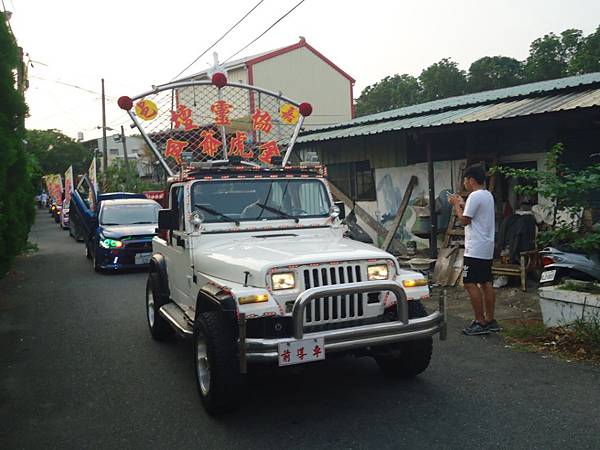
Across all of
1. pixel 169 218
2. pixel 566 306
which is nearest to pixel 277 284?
pixel 169 218

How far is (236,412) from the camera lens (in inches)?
163

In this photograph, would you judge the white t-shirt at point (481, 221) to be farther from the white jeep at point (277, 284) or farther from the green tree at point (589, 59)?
the green tree at point (589, 59)

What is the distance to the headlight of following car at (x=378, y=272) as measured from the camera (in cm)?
417

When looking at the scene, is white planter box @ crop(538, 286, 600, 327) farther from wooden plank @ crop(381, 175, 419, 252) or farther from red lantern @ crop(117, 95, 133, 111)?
wooden plank @ crop(381, 175, 419, 252)

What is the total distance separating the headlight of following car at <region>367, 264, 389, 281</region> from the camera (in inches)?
164

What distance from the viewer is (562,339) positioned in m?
5.52

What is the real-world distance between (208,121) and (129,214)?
691 cm

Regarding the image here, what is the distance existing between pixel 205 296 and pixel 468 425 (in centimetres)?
213

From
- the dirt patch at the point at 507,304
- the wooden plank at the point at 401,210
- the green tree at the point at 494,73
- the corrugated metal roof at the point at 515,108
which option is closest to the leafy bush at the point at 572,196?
the dirt patch at the point at 507,304

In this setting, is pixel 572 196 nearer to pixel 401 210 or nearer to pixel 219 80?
pixel 219 80

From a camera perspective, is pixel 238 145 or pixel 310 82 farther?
pixel 310 82

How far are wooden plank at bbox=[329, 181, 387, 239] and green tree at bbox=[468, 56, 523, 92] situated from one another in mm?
27837

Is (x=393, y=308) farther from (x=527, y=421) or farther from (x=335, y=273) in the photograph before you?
(x=527, y=421)

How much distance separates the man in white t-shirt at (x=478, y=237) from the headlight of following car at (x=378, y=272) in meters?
2.00
